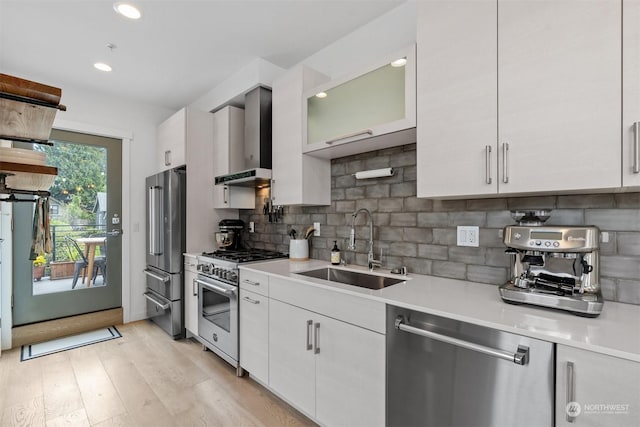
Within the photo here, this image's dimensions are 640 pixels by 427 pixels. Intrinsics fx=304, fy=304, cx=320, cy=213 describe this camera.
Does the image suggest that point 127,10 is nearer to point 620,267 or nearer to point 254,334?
point 254,334

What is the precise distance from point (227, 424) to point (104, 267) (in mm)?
2630

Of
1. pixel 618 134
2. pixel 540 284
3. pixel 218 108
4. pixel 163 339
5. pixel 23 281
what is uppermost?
pixel 218 108

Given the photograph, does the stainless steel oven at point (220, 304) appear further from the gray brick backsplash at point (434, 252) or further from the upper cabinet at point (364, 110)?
the gray brick backsplash at point (434, 252)

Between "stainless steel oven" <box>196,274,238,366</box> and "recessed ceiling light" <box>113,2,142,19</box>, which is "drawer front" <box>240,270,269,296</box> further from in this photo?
"recessed ceiling light" <box>113,2,142,19</box>

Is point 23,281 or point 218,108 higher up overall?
point 218,108

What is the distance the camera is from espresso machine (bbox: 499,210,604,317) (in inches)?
45.8

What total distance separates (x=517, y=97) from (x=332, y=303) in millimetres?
1283

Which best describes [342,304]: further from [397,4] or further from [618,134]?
[397,4]

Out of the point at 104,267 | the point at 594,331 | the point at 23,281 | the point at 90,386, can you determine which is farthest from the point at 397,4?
the point at 23,281

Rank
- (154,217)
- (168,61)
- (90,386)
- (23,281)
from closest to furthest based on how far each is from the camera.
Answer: (90,386) → (168,61) → (23,281) → (154,217)

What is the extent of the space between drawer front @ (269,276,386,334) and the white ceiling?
186cm

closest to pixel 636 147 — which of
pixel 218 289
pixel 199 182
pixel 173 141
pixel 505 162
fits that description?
pixel 505 162

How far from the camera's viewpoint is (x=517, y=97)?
1.28m

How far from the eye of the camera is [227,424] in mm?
1848
